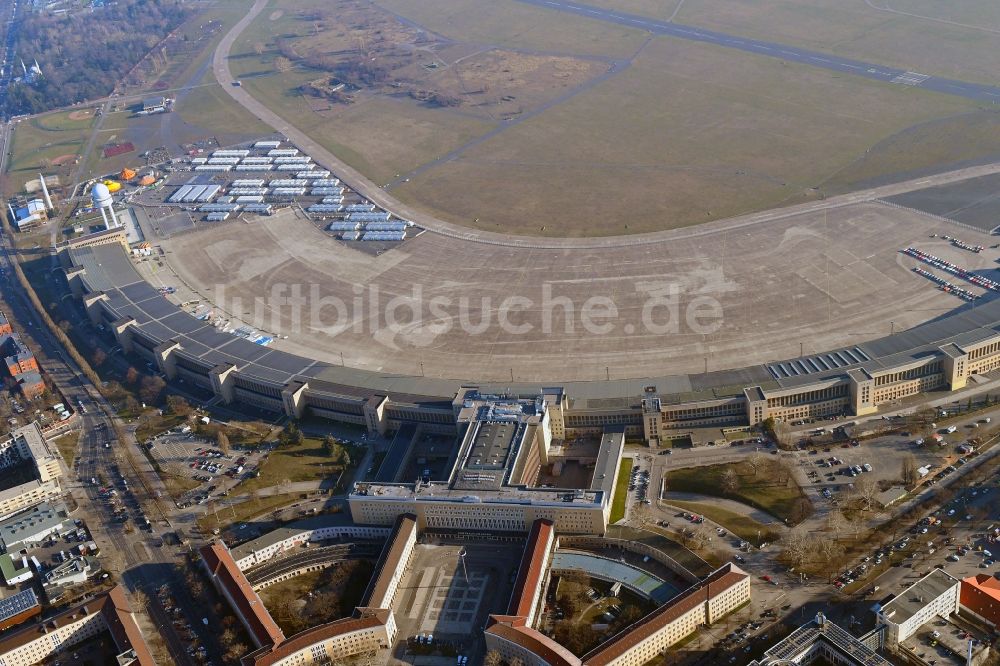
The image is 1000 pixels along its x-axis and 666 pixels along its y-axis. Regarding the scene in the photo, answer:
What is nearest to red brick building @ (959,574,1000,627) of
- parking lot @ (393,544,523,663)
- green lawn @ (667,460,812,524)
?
green lawn @ (667,460,812,524)

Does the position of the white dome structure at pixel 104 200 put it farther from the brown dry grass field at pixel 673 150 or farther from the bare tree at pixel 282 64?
the bare tree at pixel 282 64

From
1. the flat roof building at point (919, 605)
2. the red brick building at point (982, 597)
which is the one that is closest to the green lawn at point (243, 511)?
the flat roof building at point (919, 605)


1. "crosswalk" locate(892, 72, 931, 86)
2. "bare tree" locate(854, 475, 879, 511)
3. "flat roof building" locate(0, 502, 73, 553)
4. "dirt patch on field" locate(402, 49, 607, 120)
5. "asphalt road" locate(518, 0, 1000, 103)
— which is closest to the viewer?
"bare tree" locate(854, 475, 879, 511)

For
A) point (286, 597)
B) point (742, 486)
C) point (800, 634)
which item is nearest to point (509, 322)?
point (742, 486)

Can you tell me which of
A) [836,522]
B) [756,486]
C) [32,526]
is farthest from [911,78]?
[32,526]

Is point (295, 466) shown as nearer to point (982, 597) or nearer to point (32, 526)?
point (32, 526)

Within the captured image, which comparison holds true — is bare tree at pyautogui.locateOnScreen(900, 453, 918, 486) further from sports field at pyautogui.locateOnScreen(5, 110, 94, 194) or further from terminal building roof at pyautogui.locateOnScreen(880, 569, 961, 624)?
sports field at pyautogui.locateOnScreen(5, 110, 94, 194)
